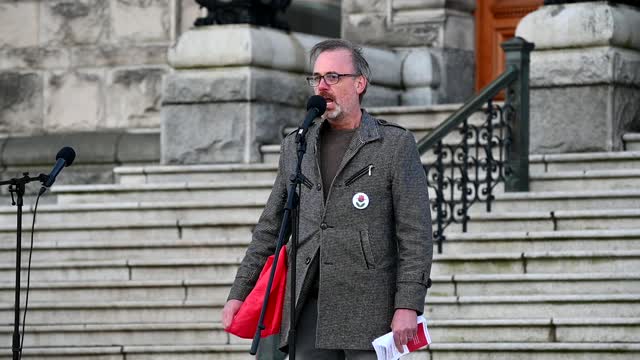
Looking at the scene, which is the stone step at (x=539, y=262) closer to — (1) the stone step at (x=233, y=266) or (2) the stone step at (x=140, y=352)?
(1) the stone step at (x=233, y=266)

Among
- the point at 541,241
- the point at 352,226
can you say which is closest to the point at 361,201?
the point at 352,226

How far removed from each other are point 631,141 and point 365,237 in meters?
6.76

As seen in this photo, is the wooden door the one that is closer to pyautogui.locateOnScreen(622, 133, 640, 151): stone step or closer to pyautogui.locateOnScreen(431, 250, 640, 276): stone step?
pyautogui.locateOnScreen(622, 133, 640, 151): stone step

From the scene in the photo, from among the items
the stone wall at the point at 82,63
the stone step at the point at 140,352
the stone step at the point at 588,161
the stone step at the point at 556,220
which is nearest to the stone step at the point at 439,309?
the stone step at the point at 140,352

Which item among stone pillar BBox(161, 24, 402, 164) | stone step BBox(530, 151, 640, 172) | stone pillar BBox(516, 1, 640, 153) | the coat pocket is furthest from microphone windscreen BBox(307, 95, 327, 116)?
stone pillar BBox(161, 24, 402, 164)

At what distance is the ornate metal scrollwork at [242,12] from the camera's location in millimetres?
15320

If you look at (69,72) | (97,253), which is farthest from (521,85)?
(69,72)

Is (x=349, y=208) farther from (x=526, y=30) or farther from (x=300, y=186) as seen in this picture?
(x=526, y=30)

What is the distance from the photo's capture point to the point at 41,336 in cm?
1327

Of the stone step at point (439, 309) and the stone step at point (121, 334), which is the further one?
the stone step at point (121, 334)

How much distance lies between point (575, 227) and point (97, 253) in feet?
12.0

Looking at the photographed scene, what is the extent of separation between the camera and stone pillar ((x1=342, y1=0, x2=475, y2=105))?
16.5 meters

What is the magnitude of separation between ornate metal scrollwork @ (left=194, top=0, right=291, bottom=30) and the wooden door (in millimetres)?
2258

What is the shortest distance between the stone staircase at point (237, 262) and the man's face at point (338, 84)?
4.09 metres
